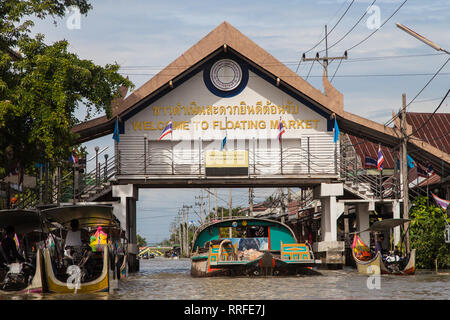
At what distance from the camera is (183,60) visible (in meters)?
33.0

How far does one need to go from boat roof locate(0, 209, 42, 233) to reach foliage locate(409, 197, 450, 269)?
59.1ft

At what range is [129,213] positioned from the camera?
34031 millimetres

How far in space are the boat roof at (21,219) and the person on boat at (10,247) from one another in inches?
24.6

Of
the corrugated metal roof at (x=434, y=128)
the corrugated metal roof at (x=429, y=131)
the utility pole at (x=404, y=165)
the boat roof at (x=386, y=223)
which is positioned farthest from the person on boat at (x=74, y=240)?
the corrugated metal roof at (x=434, y=128)

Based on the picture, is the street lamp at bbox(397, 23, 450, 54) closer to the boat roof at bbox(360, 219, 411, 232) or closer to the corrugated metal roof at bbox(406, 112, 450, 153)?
the boat roof at bbox(360, 219, 411, 232)

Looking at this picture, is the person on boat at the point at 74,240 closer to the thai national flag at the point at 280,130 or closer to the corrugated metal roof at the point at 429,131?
the thai national flag at the point at 280,130

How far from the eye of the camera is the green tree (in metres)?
24.6

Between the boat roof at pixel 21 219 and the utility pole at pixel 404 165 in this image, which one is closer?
the boat roof at pixel 21 219

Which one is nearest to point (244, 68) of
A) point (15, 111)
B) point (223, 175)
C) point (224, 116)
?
point (224, 116)

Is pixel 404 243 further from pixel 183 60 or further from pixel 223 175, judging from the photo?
pixel 183 60

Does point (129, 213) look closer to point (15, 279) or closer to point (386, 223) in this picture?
point (386, 223)

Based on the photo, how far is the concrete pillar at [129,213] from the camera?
31812 mm

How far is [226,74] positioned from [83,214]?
14.2 meters

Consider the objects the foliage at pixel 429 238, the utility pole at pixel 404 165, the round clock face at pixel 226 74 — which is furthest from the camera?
the round clock face at pixel 226 74
